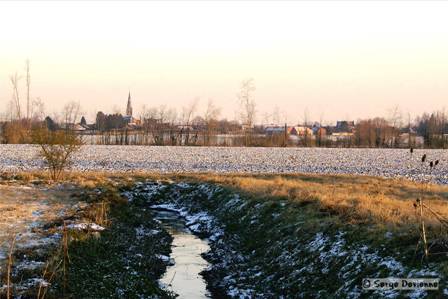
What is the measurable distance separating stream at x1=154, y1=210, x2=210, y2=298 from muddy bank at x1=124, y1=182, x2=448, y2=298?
34 cm

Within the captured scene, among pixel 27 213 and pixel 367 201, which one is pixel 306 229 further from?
pixel 27 213

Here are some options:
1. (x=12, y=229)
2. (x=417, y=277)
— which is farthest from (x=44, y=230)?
(x=417, y=277)

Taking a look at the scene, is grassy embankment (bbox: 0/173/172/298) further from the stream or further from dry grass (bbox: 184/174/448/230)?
dry grass (bbox: 184/174/448/230)

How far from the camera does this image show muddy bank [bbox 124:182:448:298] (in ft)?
37.5

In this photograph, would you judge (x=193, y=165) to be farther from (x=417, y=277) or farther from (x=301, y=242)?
(x=417, y=277)

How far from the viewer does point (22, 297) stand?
10648 millimetres

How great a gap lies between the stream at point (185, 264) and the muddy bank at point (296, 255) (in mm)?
335

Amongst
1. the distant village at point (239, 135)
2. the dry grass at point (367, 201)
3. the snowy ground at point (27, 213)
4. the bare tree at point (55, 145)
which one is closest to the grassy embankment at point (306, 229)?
the dry grass at point (367, 201)

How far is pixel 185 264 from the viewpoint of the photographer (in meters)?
16.7

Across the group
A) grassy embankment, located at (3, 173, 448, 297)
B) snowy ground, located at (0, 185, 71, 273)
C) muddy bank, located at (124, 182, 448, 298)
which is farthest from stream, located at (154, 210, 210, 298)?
snowy ground, located at (0, 185, 71, 273)

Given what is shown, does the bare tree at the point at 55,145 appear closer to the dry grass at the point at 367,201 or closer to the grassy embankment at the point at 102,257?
the grassy embankment at the point at 102,257

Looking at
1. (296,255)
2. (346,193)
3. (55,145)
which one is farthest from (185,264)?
(55,145)

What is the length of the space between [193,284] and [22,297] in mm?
5121

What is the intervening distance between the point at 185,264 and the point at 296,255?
13.0 ft
